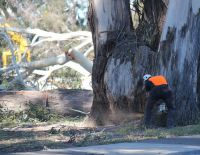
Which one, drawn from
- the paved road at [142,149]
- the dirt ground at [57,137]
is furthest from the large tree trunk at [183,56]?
the paved road at [142,149]

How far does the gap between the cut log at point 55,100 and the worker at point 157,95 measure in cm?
567

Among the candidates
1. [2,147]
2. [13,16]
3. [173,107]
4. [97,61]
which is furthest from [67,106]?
[13,16]

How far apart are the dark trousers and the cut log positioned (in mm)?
5649

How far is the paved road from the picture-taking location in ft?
31.5

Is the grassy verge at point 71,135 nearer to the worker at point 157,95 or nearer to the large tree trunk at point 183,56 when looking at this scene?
the worker at point 157,95

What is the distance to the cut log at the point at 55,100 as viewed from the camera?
65.1ft

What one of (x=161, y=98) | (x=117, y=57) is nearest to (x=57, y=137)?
(x=161, y=98)

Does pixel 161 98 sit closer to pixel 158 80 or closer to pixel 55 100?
pixel 158 80

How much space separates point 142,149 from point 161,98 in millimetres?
4494

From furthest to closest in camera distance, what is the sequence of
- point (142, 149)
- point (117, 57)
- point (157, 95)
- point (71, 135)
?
point (117, 57) < point (157, 95) < point (71, 135) < point (142, 149)

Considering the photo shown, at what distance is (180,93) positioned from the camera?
14914mm

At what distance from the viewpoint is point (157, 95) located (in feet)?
46.8

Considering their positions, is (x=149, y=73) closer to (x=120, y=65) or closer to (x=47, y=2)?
(x=120, y=65)

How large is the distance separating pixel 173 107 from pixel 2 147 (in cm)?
522
